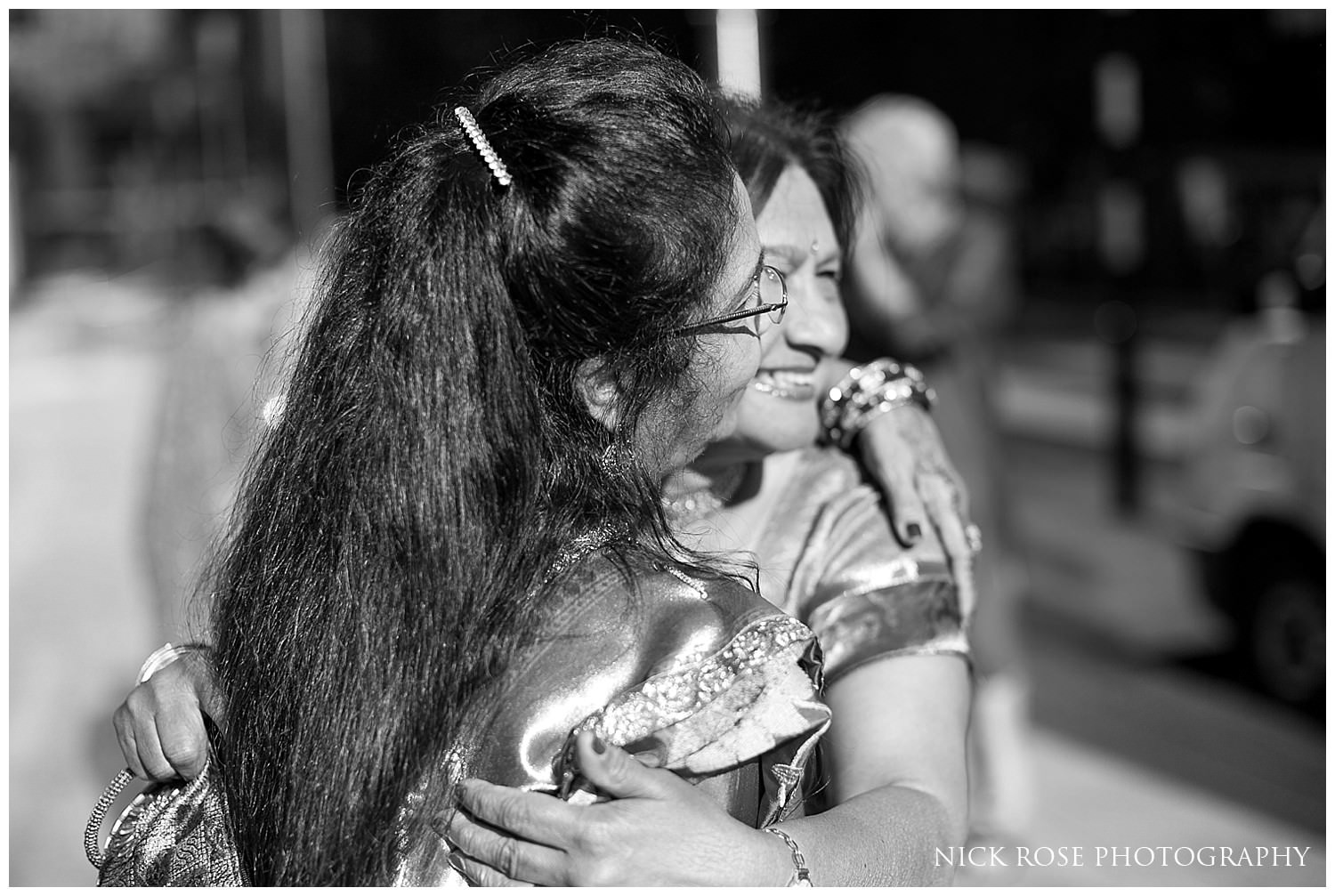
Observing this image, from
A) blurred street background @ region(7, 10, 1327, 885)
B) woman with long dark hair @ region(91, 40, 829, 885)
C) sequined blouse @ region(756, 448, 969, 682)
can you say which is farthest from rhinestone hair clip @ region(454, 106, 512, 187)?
sequined blouse @ region(756, 448, 969, 682)

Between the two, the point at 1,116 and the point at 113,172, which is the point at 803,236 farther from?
the point at 113,172

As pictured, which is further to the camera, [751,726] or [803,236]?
[803,236]

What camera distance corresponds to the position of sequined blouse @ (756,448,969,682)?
160 cm

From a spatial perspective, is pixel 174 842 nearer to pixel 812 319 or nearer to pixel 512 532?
pixel 512 532

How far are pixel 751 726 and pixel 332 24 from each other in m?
9.58

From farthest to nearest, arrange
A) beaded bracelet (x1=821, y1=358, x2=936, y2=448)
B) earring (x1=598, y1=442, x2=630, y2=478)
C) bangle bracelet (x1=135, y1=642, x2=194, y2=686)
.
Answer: beaded bracelet (x1=821, y1=358, x2=936, y2=448) < bangle bracelet (x1=135, y1=642, x2=194, y2=686) < earring (x1=598, y1=442, x2=630, y2=478)

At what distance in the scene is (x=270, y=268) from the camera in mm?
4234

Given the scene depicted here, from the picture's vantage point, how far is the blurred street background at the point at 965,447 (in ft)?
13.4

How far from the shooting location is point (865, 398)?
191cm

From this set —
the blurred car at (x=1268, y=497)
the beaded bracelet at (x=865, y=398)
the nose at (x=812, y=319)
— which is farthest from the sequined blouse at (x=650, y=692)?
the blurred car at (x=1268, y=497)

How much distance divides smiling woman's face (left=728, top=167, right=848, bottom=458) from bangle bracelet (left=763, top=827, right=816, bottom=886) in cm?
52

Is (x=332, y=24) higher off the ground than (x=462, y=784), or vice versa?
(x=332, y=24)

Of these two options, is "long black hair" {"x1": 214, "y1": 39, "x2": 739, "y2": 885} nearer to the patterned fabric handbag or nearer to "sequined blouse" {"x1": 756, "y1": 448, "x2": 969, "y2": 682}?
the patterned fabric handbag

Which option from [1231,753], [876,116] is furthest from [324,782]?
[1231,753]
